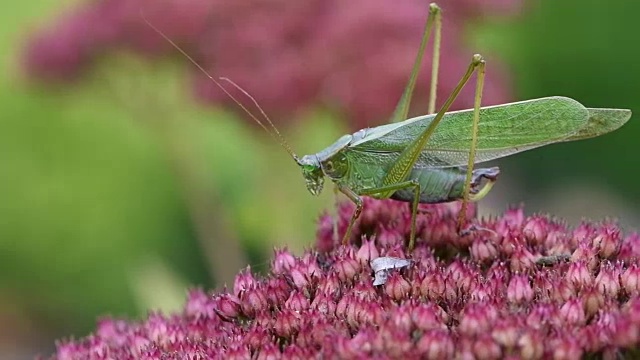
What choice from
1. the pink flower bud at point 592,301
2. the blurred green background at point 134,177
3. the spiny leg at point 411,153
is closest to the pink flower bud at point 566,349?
the pink flower bud at point 592,301

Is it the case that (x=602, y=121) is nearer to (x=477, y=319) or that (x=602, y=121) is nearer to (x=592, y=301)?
(x=592, y=301)

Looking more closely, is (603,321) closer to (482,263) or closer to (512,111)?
(482,263)

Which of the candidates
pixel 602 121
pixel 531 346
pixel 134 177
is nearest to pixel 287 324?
pixel 531 346

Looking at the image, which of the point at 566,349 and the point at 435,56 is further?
the point at 435,56

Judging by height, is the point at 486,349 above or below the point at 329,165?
below

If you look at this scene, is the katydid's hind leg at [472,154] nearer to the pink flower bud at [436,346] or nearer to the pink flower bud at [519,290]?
the pink flower bud at [519,290]

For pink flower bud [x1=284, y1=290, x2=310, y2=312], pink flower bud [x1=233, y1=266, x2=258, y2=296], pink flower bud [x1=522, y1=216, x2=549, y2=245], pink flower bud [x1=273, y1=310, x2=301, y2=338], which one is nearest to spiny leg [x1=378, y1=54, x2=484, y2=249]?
pink flower bud [x1=522, y1=216, x2=549, y2=245]

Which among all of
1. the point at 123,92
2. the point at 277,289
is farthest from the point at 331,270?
the point at 123,92
